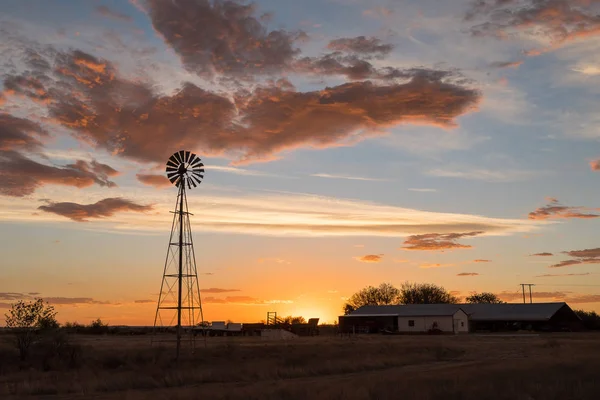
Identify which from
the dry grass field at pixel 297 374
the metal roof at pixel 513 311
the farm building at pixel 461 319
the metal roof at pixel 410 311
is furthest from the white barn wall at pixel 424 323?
the dry grass field at pixel 297 374

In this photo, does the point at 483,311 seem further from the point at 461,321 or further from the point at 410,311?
the point at 410,311

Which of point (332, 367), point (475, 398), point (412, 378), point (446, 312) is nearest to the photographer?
point (475, 398)

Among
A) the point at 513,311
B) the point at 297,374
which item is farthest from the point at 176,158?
the point at 513,311

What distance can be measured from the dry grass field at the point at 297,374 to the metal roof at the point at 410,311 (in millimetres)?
44093

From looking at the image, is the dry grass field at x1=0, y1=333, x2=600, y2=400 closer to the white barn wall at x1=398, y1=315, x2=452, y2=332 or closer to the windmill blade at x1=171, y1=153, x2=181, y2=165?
the windmill blade at x1=171, y1=153, x2=181, y2=165

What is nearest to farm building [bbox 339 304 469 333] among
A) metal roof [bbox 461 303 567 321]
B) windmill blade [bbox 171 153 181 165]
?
metal roof [bbox 461 303 567 321]

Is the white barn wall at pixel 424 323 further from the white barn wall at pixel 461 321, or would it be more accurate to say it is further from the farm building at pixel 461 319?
the white barn wall at pixel 461 321

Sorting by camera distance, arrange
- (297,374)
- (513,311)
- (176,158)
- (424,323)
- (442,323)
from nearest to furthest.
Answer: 1. (297,374)
2. (176,158)
3. (442,323)
4. (424,323)
5. (513,311)

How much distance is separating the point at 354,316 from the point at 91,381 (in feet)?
272

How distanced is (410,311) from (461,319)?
8.89 meters

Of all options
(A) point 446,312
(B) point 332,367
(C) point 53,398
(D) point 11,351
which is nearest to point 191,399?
(C) point 53,398

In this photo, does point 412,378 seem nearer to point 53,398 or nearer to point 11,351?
point 53,398

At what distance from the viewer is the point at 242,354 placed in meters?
51.4

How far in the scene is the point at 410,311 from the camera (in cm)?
10894
